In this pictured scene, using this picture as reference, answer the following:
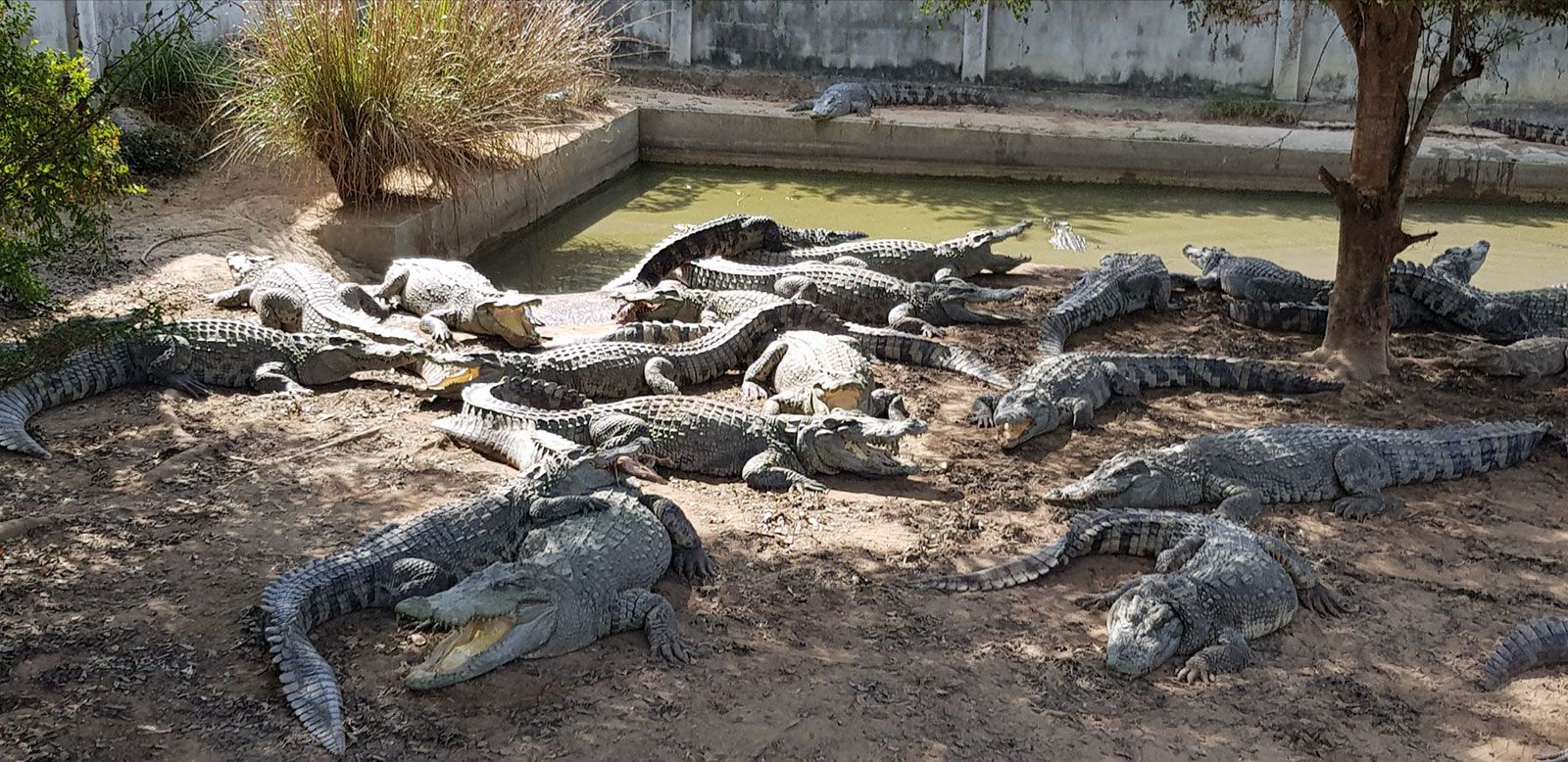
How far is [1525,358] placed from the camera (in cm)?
693

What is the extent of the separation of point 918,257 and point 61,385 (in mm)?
5303

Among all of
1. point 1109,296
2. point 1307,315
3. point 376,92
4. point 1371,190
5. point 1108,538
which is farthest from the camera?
point 376,92

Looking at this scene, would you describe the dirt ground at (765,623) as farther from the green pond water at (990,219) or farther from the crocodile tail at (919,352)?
the green pond water at (990,219)

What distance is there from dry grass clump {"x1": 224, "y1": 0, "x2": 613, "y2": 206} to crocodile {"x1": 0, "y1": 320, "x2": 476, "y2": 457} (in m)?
2.38

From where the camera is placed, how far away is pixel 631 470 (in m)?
5.41

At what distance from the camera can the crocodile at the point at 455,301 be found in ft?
23.5

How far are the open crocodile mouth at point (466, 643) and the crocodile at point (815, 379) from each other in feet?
7.71

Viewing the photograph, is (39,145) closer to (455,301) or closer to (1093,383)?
(455,301)

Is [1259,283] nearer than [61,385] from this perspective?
No

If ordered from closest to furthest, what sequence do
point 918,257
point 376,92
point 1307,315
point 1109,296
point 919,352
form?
point 919,352
point 1307,315
point 1109,296
point 376,92
point 918,257

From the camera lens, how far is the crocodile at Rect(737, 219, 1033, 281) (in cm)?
909

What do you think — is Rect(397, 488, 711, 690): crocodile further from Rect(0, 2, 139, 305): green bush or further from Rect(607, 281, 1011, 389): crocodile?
Rect(607, 281, 1011, 389): crocodile

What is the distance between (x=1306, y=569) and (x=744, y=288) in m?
4.57

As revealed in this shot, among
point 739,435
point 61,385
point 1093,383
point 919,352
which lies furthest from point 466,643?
point 919,352
